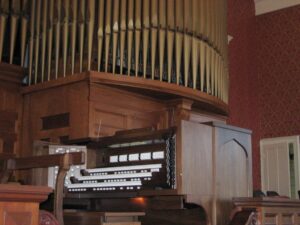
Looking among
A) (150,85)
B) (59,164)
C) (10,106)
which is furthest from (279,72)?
(59,164)

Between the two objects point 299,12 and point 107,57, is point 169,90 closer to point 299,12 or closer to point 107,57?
point 107,57

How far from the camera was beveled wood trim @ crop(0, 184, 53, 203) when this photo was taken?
7.51ft

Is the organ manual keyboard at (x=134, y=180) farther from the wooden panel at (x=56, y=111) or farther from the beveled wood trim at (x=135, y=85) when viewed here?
the beveled wood trim at (x=135, y=85)

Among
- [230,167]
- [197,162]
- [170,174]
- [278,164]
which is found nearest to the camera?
[170,174]

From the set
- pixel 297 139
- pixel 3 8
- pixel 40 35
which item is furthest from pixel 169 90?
pixel 297 139

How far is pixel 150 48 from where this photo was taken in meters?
5.11

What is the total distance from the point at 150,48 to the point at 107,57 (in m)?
0.46

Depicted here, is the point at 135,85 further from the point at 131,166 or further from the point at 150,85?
the point at 131,166

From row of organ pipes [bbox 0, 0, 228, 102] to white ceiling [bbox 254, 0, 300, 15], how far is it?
3862mm

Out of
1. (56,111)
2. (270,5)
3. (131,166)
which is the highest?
(270,5)

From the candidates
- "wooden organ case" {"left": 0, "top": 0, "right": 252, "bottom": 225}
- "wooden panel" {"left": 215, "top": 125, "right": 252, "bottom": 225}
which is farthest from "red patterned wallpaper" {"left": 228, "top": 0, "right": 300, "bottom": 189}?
"wooden panel" {"left": 215, "top": 125, "right": 252, "bottom": 225}

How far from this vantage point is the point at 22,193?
235 centimetres

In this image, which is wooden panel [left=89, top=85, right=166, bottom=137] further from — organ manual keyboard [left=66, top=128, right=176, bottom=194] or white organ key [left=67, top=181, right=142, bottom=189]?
white organ key [left=67, top=181, right=142, bottom=189]

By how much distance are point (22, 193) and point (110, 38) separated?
9.26 ft
